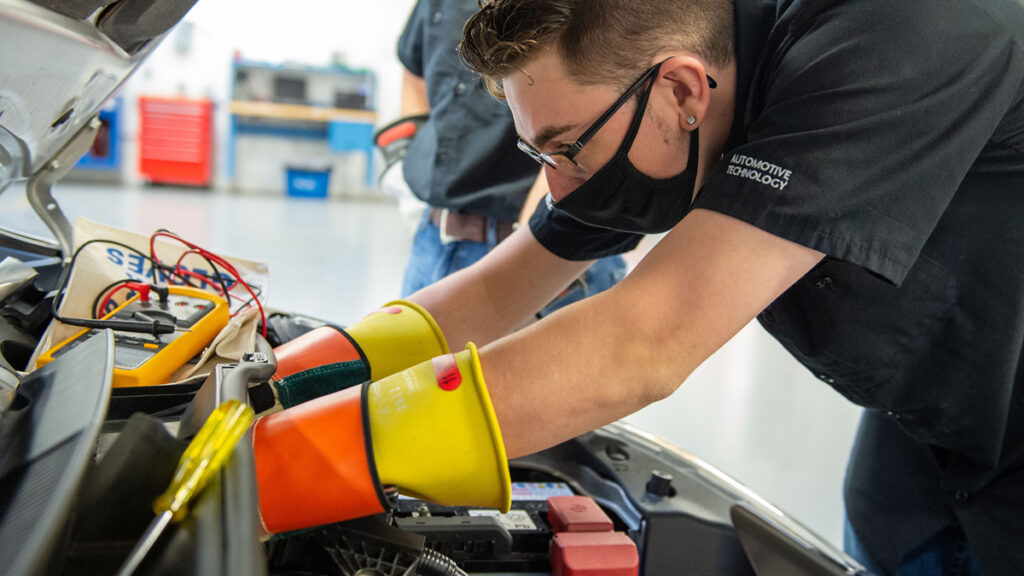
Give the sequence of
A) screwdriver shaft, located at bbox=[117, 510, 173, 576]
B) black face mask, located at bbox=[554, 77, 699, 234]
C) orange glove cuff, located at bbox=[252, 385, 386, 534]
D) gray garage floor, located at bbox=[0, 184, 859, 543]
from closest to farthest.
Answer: screwdriver shaft, located at bbox=[117, 510, 173, 576] → orange glove cuff, located at bbox=[252, 385, 386, 534] → black face mask, located at bbox=[554, 77, 699, 234] → gray garage floor, located at bbox=[0, 184, 859, 543]

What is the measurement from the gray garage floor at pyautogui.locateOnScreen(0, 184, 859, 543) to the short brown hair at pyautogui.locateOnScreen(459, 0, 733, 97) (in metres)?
0.82

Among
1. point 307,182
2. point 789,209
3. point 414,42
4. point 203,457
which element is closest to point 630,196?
point 789,209

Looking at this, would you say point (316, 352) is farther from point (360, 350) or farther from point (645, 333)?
point (645, 333)

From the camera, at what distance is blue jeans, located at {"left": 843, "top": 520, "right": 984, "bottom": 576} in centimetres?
108

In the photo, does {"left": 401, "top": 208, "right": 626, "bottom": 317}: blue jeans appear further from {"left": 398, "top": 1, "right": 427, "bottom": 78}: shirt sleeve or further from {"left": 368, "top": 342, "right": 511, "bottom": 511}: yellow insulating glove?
{"left": 368, "top": 342, "right": 511, "bottom": 511}: yellow insulating glove

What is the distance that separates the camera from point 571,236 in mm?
1071

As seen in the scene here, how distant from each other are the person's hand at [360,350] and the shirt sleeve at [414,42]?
0.96 meters

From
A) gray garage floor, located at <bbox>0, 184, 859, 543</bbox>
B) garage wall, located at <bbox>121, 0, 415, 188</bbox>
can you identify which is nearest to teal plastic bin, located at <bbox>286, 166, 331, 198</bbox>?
garage wall, located at <bbox>121, 0, 415, 188</bbox>

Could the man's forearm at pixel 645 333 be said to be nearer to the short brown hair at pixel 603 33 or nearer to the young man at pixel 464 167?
the short brown hair at pixel 603 33

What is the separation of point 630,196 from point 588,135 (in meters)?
0.11

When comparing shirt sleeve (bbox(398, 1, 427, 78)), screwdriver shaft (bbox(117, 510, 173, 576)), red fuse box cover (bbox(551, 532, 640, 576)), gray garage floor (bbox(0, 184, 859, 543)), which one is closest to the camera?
screwdriver shaft (bbox(117, 510, 173, 576))

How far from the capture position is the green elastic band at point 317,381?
0.77 metres

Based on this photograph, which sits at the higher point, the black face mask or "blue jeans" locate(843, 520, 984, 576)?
the black face mask

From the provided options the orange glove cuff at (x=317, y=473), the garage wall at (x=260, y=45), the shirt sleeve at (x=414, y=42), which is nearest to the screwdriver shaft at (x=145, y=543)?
the orange glove cuff at (x=317, y=473)
